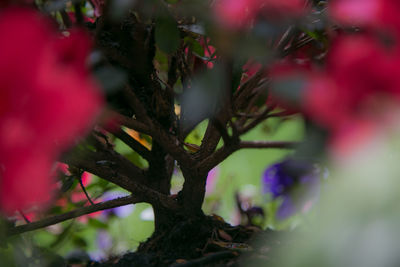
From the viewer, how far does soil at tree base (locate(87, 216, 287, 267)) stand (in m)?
0.58

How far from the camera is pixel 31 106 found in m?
0.25

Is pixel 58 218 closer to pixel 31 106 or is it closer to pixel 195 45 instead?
pixel 195 45

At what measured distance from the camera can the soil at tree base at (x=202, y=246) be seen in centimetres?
58

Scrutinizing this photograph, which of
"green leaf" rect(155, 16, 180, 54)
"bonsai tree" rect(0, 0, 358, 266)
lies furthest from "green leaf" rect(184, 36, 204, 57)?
"green leaf" rect(155, 16, 180, 54)

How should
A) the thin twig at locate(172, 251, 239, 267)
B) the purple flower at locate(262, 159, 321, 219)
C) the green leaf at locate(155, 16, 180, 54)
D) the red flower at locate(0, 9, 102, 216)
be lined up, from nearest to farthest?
the red flower at locate(0, 9, 102, 216) → the green leaf at locate(155, 16, 180, 54) → the thin twig at locate(172, 251, 239, 267) → the purple flower at locate(262, 159, 321, 219)

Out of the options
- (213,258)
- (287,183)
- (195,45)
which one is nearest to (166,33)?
(195,45)

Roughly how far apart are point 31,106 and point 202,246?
454 mm

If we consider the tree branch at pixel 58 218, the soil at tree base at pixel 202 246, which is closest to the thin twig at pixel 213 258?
the soil at tree base at pixel 202 246

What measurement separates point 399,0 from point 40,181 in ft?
0.69

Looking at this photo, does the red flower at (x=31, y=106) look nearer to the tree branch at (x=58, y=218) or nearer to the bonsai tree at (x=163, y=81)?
the bonsai tree at (x=163, y=81)

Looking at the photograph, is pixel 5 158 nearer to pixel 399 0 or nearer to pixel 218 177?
pixel 399 0

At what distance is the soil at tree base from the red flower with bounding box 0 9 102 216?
1.11 ft

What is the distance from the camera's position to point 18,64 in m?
0.25

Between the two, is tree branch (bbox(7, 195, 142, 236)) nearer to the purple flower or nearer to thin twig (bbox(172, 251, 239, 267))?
thin twig (bbox(172, 251, 239, 267))
